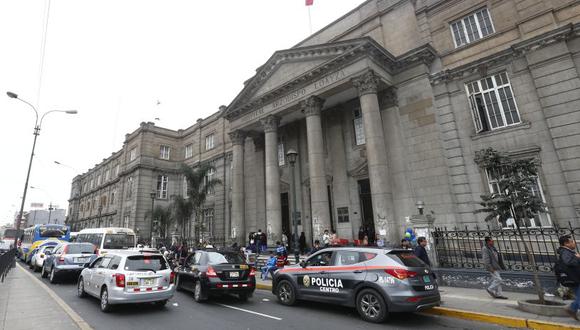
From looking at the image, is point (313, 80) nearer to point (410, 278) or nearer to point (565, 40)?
point (565, 40)

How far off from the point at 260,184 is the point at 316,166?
31.0 feet

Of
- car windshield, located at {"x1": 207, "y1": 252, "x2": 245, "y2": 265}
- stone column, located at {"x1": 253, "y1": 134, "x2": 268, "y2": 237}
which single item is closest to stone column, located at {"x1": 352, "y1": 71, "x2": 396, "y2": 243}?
car windshield, located at {"x1": 207, "y1": 252, "x2": 245, "y2": 265}

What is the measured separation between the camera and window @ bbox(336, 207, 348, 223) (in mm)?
21078

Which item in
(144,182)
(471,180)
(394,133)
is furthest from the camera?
(144,182)

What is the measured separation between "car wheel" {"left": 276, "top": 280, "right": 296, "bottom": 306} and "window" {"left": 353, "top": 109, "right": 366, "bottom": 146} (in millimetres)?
13934

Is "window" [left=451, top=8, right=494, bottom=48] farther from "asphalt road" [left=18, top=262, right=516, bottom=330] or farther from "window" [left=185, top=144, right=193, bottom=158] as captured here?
"window" [left=185, top=144, right=193, bottom=158]

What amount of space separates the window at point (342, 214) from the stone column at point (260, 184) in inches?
281

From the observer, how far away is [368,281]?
7.32 meters

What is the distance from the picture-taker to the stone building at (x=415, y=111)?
1445 cm

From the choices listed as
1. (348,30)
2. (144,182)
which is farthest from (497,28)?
(144,182)

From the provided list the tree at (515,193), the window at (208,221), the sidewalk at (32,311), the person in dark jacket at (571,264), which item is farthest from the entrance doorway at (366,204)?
the window at (208,221)

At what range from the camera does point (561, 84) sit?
1420 cm

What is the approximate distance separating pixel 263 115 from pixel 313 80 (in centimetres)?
526

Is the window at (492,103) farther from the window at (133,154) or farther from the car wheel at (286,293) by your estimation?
the window at (133,154)
